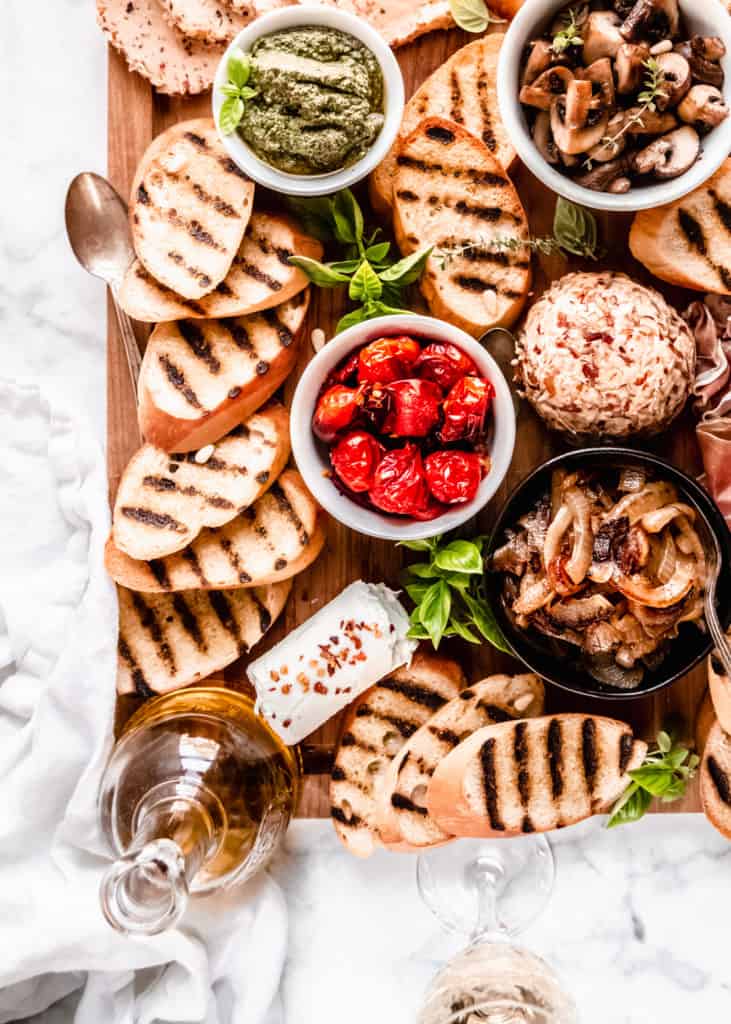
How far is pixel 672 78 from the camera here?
2221 mm

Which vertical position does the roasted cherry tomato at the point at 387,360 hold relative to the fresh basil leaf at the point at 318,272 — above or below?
below

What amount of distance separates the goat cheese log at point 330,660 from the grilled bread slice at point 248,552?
145mm

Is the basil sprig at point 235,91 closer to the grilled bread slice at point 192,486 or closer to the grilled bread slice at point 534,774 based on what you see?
the grilled bread slice at point 192,486

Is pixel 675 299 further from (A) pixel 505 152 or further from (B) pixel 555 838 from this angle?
(B) pixel 555 838

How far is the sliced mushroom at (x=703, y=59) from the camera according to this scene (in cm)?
223

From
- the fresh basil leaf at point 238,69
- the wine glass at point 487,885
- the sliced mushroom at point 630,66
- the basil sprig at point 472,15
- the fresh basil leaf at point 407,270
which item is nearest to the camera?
the sliced mushroom at point 630,66

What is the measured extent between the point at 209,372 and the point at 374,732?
2.97 ft

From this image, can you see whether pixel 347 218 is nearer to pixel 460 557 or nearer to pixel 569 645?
pixel 460 557

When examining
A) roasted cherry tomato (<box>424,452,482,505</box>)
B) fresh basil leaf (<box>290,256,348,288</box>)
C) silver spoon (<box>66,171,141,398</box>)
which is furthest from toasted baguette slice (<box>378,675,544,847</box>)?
silver spoon (<box>66,171,141,398</box>)

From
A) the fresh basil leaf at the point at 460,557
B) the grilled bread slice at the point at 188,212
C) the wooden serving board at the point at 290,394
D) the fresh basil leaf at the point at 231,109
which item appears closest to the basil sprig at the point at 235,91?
the fresh basil leaf at the point at 231,109

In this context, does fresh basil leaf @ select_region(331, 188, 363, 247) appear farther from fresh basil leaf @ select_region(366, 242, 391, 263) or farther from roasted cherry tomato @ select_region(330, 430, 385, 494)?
roasted cherry tomato @ select_region(330, 430, 385, 494)

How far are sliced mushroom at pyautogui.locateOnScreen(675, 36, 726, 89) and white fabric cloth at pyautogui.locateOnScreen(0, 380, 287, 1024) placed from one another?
1.55 metres

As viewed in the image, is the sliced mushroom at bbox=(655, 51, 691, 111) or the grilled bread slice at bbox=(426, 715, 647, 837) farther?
the grilled bread slice at bbox=(426, 715, 647, 837)

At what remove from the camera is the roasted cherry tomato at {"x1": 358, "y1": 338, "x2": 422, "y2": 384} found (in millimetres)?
2260
